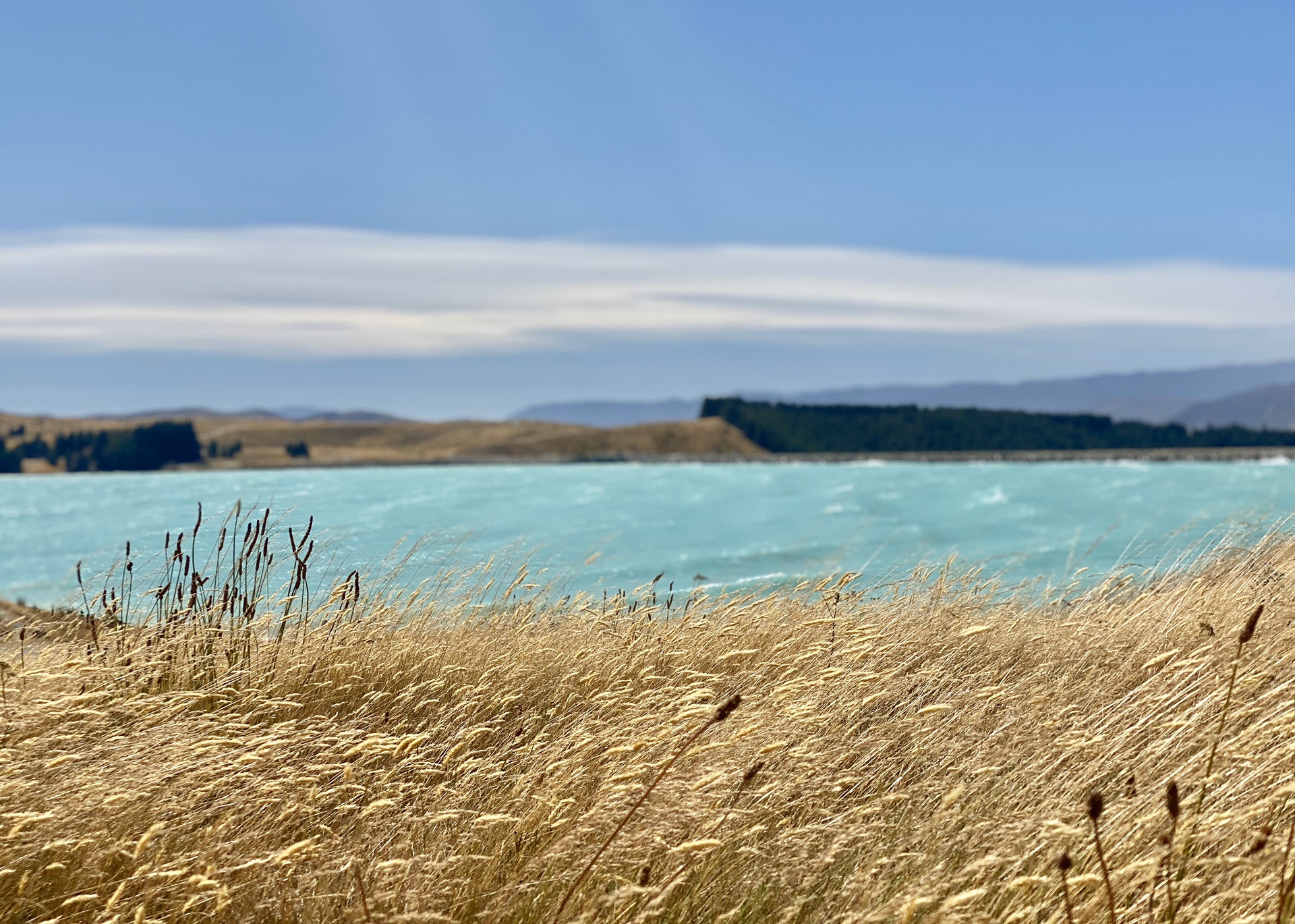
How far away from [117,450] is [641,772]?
18820 centimetres

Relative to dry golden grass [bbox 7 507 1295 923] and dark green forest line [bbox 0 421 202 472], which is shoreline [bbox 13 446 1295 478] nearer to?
dark green forest line [bbox 0 421 202 472]

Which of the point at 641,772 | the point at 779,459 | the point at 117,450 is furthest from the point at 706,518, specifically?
the point at 117,450

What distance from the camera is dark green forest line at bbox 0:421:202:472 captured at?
563 ft

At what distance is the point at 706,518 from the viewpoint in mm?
70125

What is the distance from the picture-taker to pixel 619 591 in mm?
9344

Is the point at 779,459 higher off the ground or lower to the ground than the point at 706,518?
higher

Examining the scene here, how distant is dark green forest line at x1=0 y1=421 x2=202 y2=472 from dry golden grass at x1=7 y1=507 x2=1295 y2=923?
181 m

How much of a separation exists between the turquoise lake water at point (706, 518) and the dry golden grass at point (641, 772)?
7.95 feet

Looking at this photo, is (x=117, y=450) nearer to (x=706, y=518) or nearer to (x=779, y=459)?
(x=779, y=459)

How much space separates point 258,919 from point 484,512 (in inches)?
2310

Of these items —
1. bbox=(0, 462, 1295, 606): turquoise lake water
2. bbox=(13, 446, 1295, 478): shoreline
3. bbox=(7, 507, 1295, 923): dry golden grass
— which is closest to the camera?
bbox=(7, 507, 1295, 923): dry golden grass

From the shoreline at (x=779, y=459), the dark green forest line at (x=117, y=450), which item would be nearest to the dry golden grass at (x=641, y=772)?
the shoreline at (x=779, y=459)

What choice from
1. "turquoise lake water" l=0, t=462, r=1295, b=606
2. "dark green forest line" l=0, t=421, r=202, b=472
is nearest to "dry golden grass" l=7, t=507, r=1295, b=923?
"turquoise lake water" l=0, t=462, r=1295, b=606

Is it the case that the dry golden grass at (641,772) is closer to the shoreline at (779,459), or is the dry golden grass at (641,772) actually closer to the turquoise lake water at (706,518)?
the turquoise lake water at (706,518)
